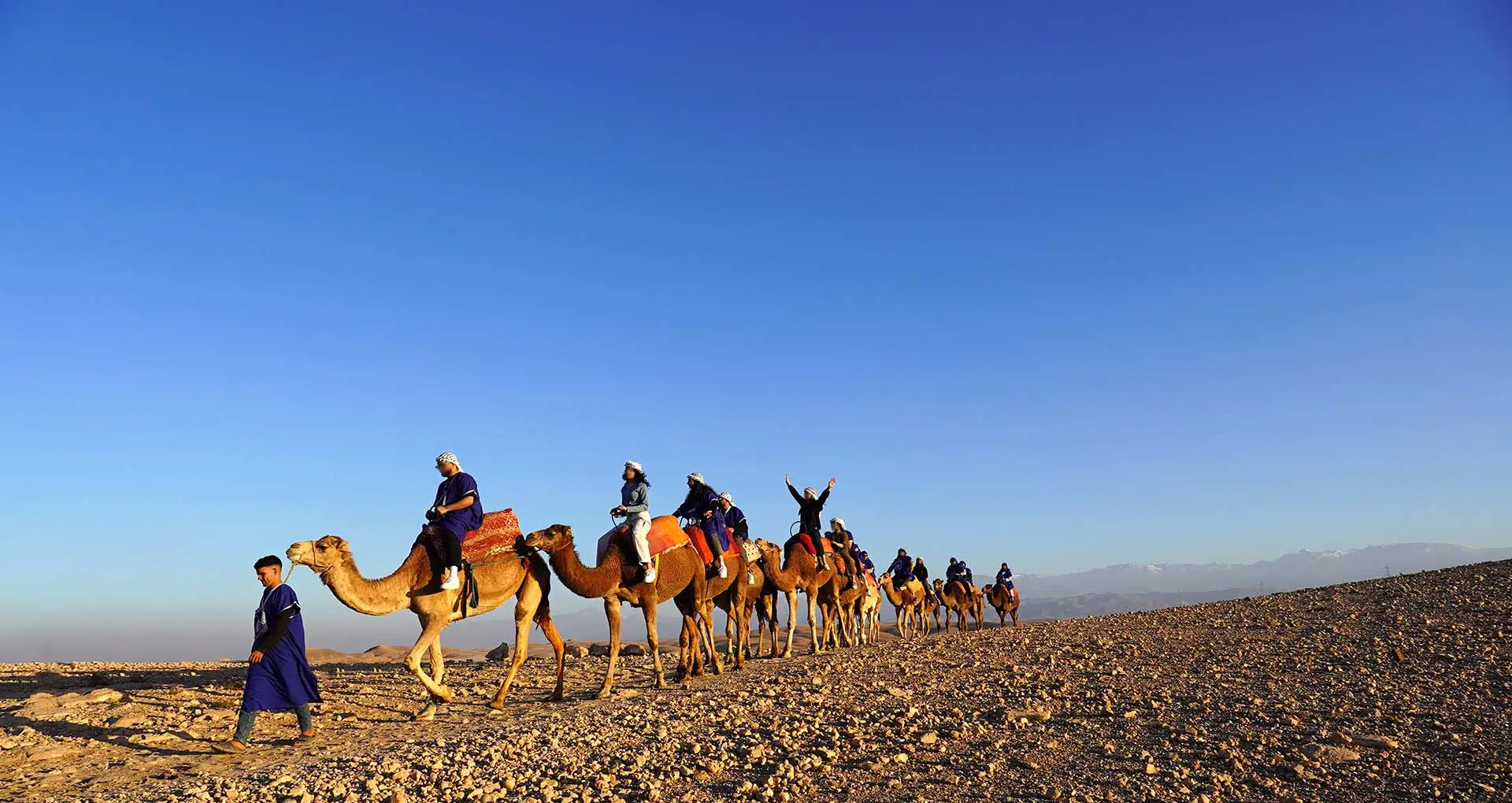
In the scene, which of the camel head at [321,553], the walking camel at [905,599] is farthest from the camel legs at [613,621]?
the walking camel at [905,599]

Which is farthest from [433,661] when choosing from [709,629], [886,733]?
[886,733]

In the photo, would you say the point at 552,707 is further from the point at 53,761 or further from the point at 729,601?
the point at 729,601

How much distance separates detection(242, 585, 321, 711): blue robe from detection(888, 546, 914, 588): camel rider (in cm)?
2233

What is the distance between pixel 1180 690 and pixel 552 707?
7.65 meters

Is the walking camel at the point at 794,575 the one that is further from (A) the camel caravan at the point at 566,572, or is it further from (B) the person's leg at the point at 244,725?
(B) the person's leg at the point at 244,725

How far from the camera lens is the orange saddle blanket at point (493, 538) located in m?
12.1

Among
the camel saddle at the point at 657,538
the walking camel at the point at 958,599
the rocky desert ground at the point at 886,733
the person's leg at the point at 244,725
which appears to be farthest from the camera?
the walking camel at the point at 958,599

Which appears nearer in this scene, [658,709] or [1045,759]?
[1045,759]

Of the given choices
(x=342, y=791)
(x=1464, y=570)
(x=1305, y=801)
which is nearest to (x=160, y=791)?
(x=342, y=791)

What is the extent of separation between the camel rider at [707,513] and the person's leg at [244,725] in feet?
24.1

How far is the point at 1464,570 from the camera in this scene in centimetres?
2516

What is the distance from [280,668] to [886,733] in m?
6.57

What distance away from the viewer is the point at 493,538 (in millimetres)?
12312

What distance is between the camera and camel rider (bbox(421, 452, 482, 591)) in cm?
1157
